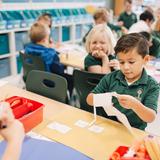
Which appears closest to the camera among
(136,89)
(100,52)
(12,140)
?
(12,140)

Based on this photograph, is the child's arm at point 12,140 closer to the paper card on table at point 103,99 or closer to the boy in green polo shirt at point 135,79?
the paper card on table at point 103,99

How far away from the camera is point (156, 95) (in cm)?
124

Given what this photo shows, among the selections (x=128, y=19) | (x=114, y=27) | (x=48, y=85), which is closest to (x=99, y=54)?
(x=48, y=85)

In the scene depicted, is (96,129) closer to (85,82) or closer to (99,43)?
(85,82)

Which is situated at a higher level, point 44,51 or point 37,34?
point 37,34

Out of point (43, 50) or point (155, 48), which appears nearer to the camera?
point (43, 50)

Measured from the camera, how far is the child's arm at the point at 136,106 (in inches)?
42.4

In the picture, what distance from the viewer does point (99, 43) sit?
1945 millimetres

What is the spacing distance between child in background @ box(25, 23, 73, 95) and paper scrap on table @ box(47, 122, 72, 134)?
1231 mm

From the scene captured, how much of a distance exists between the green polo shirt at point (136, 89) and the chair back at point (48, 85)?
0.24 m

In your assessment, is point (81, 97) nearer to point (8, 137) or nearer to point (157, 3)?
point (8, 137)

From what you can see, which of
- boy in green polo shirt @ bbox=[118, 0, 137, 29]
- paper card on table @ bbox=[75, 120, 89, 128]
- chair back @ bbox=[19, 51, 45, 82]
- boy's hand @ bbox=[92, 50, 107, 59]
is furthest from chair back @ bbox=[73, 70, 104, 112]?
boy in green polo shirt @ bbox=[118, 0, 137, 29]

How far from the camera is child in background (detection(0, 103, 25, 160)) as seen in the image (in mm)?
753

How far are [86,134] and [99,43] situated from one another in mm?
1021
